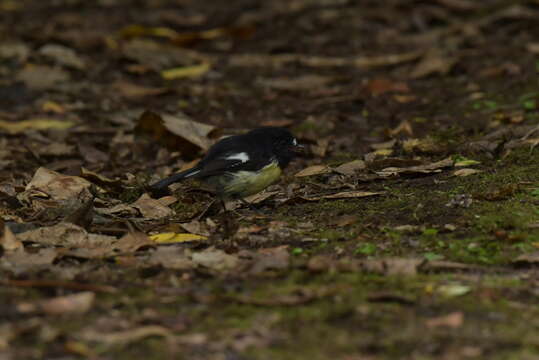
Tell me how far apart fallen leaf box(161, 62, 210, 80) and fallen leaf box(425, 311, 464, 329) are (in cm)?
692

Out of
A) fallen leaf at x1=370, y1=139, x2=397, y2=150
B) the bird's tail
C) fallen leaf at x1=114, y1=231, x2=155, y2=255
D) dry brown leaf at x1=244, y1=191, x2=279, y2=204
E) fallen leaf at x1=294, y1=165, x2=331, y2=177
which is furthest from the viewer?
fallen leaf at x1=370, y1=139, x2=397, y2=150

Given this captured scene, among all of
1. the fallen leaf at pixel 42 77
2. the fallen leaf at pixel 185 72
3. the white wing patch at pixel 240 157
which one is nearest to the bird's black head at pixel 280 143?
the white wing patch at pixel 240 157

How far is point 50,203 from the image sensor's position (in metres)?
5.77

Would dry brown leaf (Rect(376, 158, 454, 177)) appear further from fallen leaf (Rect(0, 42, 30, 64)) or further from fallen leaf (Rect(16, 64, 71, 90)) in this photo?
fallen leaf (Rect(0, 42, 30, 64))

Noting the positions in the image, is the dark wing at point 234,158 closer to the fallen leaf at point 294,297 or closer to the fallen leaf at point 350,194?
the fallen leaf at point 350,194

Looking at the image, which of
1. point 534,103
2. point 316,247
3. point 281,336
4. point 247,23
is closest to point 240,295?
point 281,336

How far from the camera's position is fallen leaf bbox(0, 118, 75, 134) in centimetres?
835

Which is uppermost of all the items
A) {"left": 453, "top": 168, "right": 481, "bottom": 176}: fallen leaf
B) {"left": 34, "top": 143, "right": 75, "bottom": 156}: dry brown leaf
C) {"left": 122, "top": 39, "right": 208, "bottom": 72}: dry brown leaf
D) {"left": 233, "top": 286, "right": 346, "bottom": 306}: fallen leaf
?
{"left": 122, "top": 39, "right": 208, "bottom": 72}: dry brown leaf

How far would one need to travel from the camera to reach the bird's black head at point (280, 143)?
6.18 meters

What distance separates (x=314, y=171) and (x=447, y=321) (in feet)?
10.3

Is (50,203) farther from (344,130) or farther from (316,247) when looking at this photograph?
(344,130)

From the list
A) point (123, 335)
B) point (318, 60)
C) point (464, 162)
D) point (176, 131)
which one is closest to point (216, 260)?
point (123, 335)

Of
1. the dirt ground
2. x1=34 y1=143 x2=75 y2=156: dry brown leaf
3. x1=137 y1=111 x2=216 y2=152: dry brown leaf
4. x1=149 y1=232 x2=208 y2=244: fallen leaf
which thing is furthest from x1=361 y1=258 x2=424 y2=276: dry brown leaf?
x1=34 y1=143 x2=75 y2=156: dry brown leaf

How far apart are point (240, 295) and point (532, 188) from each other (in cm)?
247
